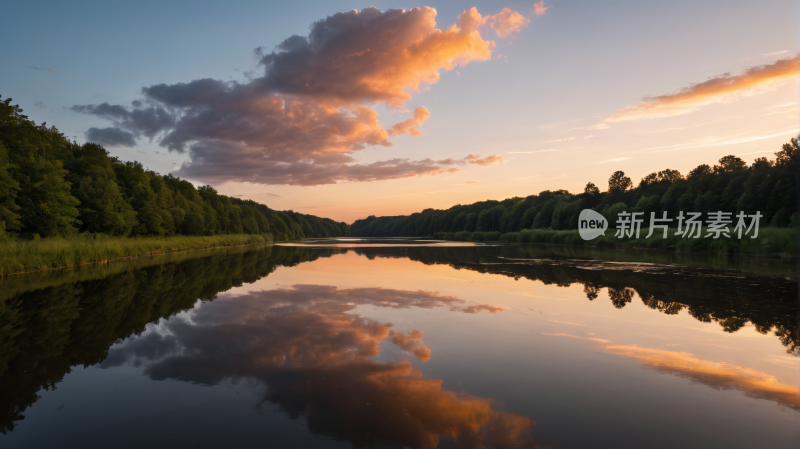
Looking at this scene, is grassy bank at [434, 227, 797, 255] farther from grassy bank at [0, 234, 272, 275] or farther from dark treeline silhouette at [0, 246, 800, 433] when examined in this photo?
grassy bank at [0, 234, 272, 275]

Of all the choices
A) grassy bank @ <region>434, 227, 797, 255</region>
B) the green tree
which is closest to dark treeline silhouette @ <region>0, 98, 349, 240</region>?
grassy bank @ <region>434, 227, 797, 255</region>

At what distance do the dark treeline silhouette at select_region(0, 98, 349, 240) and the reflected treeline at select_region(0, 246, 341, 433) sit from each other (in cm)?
1000

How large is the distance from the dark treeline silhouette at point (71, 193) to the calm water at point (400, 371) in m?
19.6

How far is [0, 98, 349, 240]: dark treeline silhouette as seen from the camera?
27.3m

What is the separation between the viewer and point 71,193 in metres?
37.2

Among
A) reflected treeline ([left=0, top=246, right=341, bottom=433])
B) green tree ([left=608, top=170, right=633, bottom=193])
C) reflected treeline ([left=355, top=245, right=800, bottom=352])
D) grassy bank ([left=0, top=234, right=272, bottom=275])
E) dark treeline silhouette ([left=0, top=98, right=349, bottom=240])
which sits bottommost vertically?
reflected treeline ([left=0, top=246, right=341, bottom=433])

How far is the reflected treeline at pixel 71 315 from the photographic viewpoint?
6246 mm

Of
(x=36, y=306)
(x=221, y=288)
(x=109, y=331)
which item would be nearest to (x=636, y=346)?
(x=109, y=331)

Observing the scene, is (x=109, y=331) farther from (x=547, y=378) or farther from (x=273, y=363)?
(x=547, y=378)

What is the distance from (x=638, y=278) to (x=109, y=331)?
19345 millimetres

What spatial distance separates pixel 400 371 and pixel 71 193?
4328 cm

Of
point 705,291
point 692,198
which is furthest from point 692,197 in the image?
point 705,291

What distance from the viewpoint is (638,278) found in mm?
18203

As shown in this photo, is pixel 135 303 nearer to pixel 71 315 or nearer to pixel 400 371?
pixel 71 315
